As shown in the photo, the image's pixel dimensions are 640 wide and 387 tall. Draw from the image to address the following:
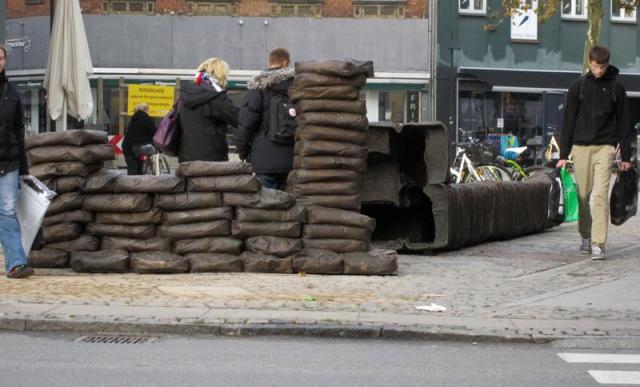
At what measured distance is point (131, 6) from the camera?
125 feet

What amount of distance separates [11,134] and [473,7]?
31319 mm

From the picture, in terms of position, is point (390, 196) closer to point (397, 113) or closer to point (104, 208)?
point (104, 208)

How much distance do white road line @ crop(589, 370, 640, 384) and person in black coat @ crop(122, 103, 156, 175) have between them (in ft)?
54.2

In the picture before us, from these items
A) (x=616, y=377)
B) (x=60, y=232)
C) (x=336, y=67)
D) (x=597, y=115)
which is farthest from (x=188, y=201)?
(x=616, y=377)

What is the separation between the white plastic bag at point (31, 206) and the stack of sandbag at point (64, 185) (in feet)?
0.88

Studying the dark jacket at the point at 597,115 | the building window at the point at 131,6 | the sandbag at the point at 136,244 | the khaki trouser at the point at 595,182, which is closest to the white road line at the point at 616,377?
the sandbag at the point at 136,244

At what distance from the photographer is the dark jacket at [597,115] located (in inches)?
492

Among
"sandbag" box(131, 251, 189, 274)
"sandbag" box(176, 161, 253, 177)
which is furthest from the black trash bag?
"sandbag" box(131, 251, 189, 274)

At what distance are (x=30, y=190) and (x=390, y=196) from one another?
409cm

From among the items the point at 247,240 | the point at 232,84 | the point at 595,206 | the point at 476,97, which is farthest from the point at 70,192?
the point at 476,97

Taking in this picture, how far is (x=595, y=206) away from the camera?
12.4m

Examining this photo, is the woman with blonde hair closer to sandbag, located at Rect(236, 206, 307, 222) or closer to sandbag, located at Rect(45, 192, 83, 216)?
sandbag, located at Rect(236, 206, 307, 222)

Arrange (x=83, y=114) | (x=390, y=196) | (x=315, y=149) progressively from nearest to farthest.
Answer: (x=315, y=149), (x=390, y=196), (x=83, y=114)

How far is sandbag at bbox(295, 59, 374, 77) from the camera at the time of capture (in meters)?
11.2
